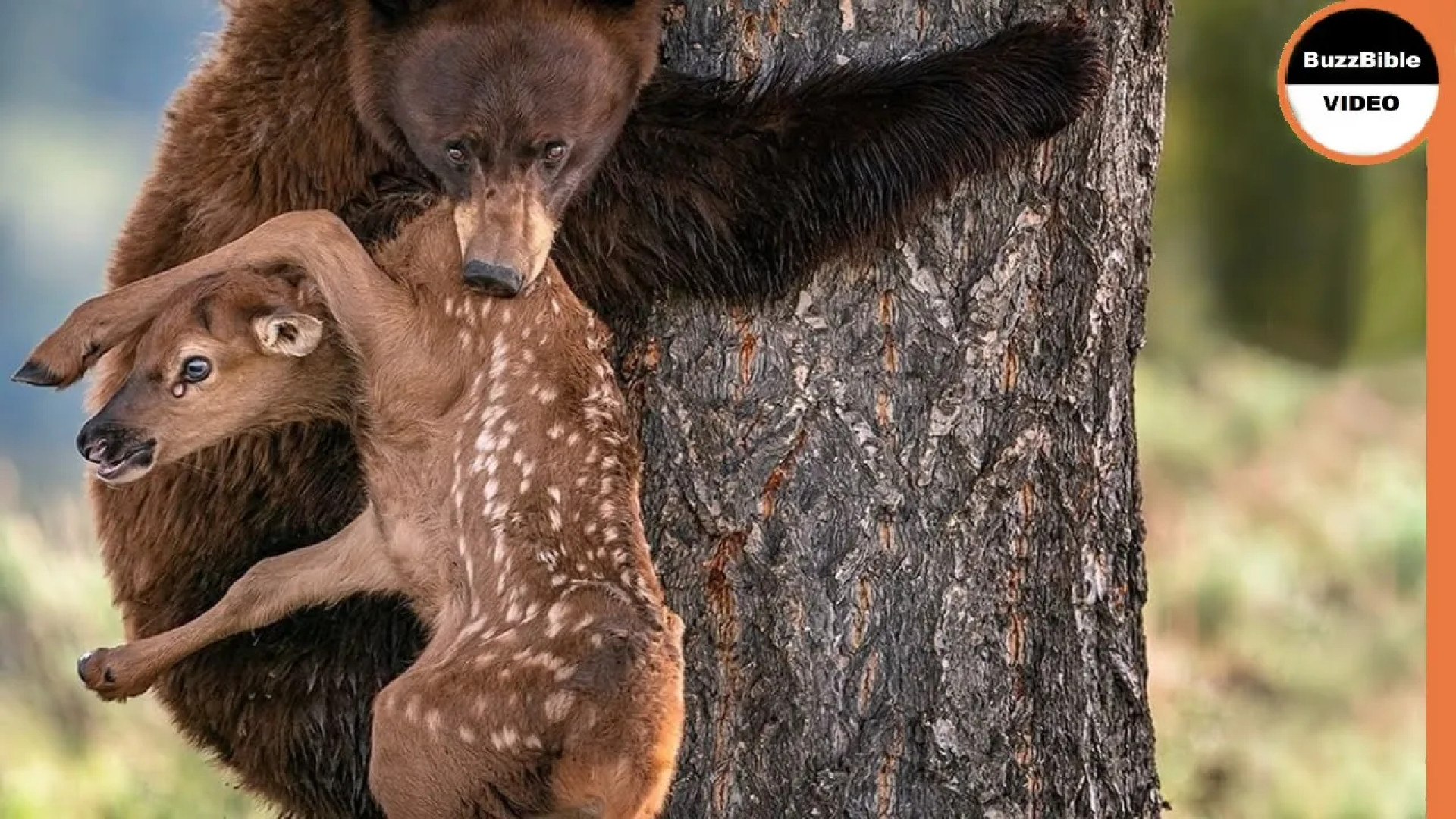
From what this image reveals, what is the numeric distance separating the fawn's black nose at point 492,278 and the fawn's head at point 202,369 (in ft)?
0.81

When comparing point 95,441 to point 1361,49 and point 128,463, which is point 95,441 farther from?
point 1361,49

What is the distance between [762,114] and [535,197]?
1.87 feet

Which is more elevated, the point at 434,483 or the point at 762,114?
the point at 762,114

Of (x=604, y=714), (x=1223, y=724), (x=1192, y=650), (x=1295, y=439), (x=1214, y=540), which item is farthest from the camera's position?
(x=1295, y=439)

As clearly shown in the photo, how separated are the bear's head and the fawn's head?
11.1 inches

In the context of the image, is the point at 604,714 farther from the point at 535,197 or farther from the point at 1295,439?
the point at 1295,439

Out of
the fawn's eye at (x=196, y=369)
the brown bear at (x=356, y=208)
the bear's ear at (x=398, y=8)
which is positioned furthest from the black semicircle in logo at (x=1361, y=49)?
the fawn's eye at (x=196, y=369)

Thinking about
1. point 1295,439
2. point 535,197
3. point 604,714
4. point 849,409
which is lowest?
point 1295,439

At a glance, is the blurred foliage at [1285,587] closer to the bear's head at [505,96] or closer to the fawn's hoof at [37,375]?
the bear's head at [505,96]

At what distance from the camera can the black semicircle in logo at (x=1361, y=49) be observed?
3863 millimetres

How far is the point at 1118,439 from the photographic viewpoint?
11.1 ft

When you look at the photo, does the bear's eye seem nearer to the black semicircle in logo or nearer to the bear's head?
the bear's head

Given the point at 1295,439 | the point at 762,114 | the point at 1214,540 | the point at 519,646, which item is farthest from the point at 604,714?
the point at 1295,439

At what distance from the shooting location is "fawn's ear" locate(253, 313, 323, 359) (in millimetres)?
2729
